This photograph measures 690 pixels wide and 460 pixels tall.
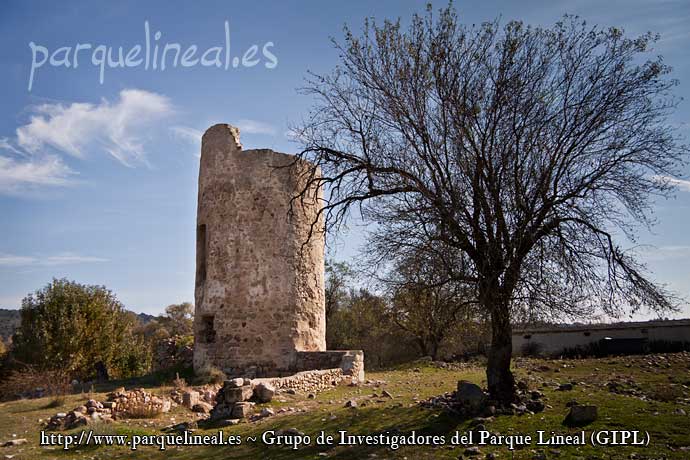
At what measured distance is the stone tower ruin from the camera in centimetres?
1439

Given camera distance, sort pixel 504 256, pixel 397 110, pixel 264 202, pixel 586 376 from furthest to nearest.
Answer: pixel 264 202
pixel 586 376
pixel 397 110
pixel 504 256

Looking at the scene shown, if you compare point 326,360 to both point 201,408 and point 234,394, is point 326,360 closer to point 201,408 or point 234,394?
point 201,408

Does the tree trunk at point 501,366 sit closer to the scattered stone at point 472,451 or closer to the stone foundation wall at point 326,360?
the scattered stone at point 472,451

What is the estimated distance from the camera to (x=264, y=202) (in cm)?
1499

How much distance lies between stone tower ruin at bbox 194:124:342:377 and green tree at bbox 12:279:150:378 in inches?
359

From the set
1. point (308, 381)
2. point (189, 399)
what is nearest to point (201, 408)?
point (189, 399)

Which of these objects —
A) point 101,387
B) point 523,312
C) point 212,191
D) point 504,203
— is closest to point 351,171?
point 504,203

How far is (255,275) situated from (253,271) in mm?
124

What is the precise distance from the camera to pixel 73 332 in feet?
70.7

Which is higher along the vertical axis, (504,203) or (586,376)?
(504,203)

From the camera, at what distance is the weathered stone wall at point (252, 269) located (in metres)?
14.4

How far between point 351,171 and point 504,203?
8.94 feet

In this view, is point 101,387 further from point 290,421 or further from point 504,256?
point 504,256

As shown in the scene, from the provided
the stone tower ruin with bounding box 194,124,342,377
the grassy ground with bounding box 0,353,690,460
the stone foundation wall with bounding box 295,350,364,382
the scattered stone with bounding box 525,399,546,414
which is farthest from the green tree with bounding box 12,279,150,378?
the scattered stone with bounding box 525,399,546,414
